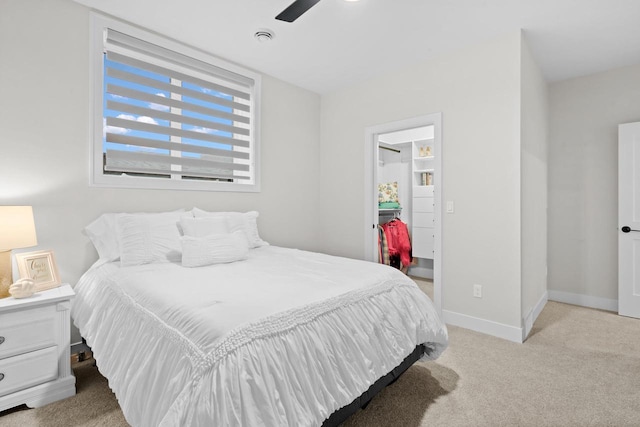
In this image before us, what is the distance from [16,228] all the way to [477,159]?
3.43 metres

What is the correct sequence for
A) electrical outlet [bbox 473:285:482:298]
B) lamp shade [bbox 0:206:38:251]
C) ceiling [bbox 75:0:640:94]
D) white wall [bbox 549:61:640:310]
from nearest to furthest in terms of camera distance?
lamp shade [bbox 0:206:38:251], ceiling [bbox 75:0:640:94], electrical outlet [bbox 473:285:482:298], white wall [bbox 549:61:640:310]

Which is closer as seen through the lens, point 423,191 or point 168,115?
point 168,115

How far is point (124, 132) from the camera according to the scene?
2668 millimetres

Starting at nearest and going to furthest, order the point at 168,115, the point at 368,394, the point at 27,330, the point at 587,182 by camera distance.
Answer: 1. the point at 368,394
2. the point at 27,330
3. the point at 168,115
4. the point at 587,182

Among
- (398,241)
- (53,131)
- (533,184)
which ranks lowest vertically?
(398,241)

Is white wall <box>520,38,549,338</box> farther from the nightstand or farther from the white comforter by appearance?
the nightstand

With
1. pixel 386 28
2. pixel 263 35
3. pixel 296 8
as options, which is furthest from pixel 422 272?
pixel 296 8

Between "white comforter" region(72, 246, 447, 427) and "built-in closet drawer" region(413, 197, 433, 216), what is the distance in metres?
3.05

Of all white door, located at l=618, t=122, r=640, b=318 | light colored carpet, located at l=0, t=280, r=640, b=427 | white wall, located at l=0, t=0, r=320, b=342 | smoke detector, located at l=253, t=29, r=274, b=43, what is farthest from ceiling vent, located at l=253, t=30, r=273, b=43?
white door, located at l=618, t=122, r=640, b=318

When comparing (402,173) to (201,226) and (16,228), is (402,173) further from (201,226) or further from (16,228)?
(16,228)

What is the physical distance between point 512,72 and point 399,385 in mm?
2639

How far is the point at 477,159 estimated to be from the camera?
9.75 feet

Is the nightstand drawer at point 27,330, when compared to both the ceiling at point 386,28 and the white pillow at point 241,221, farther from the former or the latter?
the ceiling at point 386,28

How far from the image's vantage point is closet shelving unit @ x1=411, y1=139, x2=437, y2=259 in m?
4.81
